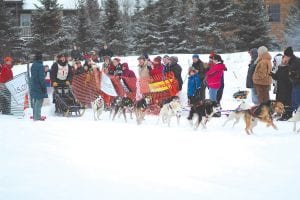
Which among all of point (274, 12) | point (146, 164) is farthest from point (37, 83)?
point (274, 12)

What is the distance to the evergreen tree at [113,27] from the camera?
3388 centimetres

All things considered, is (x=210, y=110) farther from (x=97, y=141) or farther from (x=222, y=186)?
(x=222, y=186)

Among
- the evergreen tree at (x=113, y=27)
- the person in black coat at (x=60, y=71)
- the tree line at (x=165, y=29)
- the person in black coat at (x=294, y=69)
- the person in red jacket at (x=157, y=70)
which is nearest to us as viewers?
the person in black coat at (x=294, y=69)

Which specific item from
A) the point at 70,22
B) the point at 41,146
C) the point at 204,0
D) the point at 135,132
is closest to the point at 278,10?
the point at 204,0

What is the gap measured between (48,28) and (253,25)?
13987 millimetres

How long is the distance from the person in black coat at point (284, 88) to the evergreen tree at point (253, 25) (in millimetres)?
17910

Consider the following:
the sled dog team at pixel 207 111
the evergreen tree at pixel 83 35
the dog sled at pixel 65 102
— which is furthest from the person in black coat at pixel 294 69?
the evergreen tree at pixel 83 35

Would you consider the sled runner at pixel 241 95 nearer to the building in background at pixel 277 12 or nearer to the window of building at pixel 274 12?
the building in background at pixel 277 12

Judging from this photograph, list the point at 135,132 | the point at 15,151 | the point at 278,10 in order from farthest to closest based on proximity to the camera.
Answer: the point at 278,10 < the point at 135,132 < the point at 15,151

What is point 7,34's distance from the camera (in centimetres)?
3338

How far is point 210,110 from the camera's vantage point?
1068 cm

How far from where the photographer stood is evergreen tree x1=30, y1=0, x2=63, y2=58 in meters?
32.3

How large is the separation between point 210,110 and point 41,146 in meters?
4.28

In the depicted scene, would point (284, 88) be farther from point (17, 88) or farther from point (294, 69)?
point (17, 88)
